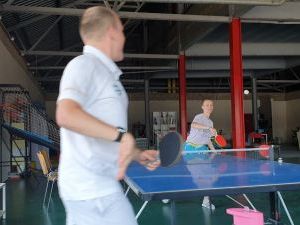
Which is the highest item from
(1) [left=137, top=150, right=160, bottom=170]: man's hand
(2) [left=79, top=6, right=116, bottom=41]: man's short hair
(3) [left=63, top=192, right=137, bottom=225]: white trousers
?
(2) [left=79, top=6, right=116, bottom=41]: man's short hair

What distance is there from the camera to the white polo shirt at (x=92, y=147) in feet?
5.23

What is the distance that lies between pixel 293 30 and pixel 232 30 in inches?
171

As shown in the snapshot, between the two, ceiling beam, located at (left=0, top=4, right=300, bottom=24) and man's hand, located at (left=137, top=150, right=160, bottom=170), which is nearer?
man's hand, located at (left=137, top=150, right=160, bottom=170)

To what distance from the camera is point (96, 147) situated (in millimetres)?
1611

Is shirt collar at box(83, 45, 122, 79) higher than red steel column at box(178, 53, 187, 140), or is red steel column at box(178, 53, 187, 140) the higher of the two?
red steel column at box(178, 53, 187, 140)

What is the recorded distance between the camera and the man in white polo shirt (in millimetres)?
1589

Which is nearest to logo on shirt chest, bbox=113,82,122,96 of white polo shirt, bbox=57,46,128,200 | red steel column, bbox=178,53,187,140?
white polo shirt, bbox=57,46,128,200

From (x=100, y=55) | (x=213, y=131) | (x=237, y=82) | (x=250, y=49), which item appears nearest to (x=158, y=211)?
(x=213, y=131)

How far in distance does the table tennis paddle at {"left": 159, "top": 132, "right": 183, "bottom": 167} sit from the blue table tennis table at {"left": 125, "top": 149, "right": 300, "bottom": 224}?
1105mm

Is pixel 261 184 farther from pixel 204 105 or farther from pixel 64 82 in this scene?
pixel 204 105

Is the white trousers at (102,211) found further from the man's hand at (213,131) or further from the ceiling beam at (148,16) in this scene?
the ceiling beam at (148,16)

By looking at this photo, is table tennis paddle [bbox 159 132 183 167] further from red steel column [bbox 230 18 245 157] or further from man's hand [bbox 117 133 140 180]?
red steel column [bbox 230 18 245 157]

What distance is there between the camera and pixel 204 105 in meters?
6.59

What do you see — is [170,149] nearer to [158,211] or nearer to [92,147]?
[92,147]
